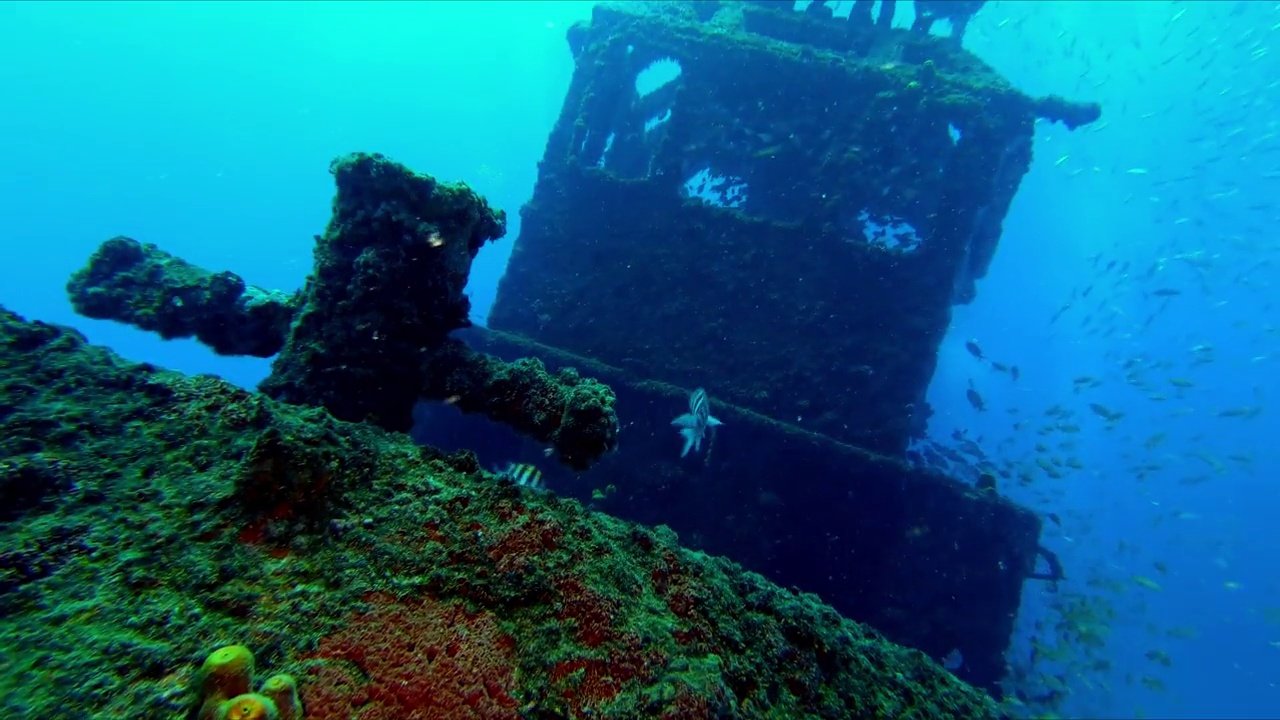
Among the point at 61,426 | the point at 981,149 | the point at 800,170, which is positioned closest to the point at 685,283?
the point at 800,170

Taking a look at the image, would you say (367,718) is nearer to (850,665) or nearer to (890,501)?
(850,665)

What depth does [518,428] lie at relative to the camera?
4.14m

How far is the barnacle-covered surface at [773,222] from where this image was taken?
1051 centimetres

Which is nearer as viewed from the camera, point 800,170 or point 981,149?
point 981,149

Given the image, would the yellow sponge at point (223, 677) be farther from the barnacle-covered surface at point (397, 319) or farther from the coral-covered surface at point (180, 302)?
the coral-covered surface at point (180, 302)

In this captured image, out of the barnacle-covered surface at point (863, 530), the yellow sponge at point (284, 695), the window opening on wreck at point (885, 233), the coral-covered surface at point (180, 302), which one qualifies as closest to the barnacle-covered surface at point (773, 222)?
the window opening on wreck at point (885, 233)

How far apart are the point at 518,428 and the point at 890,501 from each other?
7.34 meters

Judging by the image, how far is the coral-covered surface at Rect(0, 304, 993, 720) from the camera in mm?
1731

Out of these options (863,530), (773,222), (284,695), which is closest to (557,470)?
(863,530)

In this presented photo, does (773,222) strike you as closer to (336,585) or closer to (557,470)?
(557,470)

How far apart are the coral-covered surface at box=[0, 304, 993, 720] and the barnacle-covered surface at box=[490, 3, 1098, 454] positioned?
7897 mm

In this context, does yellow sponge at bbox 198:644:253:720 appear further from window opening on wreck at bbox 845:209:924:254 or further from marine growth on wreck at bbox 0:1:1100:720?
window opening on wreck at bbox 845:209:924:254

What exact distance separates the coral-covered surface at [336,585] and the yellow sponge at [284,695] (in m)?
0.09

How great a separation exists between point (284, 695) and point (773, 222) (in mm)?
10537
